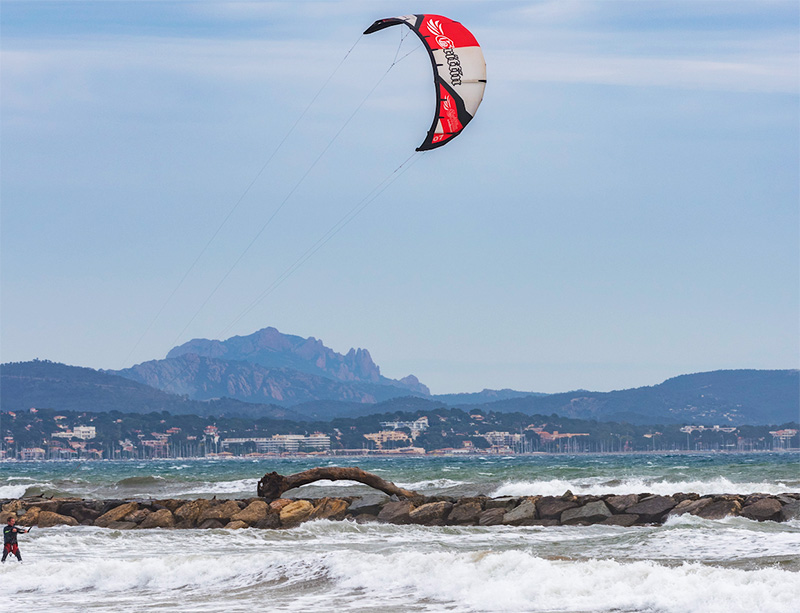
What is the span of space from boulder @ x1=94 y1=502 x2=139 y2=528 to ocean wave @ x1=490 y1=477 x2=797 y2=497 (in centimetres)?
1535

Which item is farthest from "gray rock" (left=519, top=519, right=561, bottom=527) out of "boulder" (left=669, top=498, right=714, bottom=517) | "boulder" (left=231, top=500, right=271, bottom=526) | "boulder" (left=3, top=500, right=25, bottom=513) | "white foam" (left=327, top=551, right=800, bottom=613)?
"boulder" (left=3, top=500, right=25, bottom=513)

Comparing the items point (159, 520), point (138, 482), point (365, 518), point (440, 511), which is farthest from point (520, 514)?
point (138, 482)

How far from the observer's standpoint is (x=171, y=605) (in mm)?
14062

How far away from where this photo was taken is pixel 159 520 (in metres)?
24.3

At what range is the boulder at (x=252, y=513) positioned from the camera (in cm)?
2327

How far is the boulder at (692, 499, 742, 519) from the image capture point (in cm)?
2186

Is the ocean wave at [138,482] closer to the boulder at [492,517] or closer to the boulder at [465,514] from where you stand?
the boulder at [465,514]

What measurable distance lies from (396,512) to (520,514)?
2777 millimetres

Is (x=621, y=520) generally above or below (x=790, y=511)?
below

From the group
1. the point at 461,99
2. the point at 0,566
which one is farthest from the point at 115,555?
the point at 461,99

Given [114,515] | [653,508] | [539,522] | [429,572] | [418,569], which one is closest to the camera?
[429,572]

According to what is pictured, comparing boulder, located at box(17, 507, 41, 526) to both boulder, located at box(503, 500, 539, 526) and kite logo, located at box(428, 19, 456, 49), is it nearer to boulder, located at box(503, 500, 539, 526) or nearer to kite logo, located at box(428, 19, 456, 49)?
boulder, located at box(503, 500, 539, 526)

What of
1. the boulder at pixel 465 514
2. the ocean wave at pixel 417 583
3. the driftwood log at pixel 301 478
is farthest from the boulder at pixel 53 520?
the boulder at pixel 465 514

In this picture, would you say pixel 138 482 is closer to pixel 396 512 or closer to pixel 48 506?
pixel 48 506
